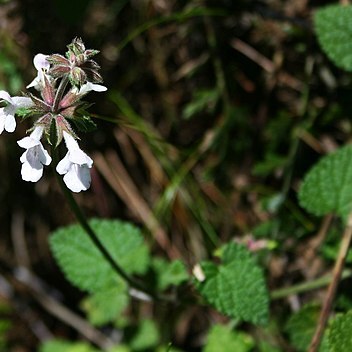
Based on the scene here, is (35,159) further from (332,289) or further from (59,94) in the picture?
(332,289)

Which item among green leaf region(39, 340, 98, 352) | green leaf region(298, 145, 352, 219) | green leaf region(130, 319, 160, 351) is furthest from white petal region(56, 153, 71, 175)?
green leaf region(39, 340, 98, 352)

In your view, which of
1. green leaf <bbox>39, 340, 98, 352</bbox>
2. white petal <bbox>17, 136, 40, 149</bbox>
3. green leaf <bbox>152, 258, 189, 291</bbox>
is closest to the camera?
white petal <bbox>17, 136, 40, 149</bbox>

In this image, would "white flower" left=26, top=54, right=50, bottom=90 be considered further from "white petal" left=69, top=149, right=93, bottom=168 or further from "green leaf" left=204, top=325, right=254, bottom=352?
"green leaf" left=204, top=325, right=254, bottom=352

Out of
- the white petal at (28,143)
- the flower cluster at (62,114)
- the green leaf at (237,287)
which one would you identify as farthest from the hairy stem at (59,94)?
the green leaf at (237,287)

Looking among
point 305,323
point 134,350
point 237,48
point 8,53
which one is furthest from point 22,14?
point 305,323

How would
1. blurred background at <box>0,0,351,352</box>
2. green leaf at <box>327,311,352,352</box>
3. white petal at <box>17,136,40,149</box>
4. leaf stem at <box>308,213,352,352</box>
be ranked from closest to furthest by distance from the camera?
white petal at <box>17,136,40,149</box> < green leaf at <box>327,311,352,352</box> < leaf stem at <box>308,213,352,352</box> < blurred background at <box>0,0,351,352</box>

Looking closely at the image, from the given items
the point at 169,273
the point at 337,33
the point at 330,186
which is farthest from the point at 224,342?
the point at 337,33

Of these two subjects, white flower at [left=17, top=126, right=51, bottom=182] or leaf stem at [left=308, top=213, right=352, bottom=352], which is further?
leaf stem at [left=308, top=213, right=352, bottom=352]
